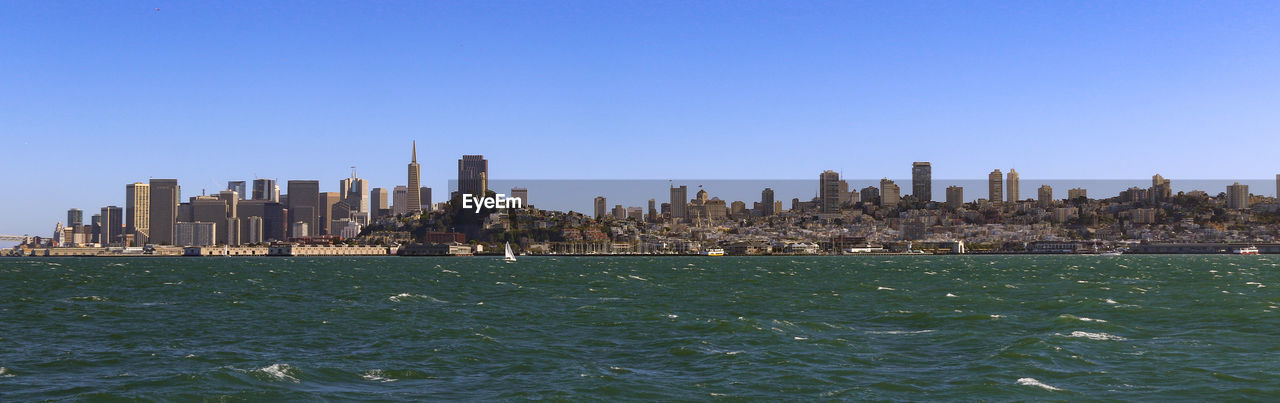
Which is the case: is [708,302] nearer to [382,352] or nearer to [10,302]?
[382,352]

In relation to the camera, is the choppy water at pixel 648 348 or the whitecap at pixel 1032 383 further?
the choppy water at pixel 648 348

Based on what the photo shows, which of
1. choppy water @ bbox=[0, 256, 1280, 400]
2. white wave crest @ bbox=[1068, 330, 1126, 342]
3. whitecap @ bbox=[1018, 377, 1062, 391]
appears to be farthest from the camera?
white wave crest @ bbox=[1068, 330, 1126, 342]

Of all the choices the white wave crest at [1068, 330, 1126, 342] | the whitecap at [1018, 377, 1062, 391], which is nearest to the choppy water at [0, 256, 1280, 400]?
the whitecap at [1018, 377, 1062, 391]

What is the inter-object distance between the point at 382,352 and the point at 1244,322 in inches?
1453

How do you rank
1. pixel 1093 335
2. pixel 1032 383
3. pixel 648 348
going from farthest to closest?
pixel 1093 335 < pixel 648 348 < pixel 1032 383

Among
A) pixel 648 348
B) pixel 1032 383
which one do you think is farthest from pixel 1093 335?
pixel 648 348

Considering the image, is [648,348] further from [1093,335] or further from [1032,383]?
[1093,335]

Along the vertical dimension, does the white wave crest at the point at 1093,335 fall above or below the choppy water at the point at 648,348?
above

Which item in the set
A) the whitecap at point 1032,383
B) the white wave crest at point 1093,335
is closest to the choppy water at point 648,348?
the whitecap at point 1032,383

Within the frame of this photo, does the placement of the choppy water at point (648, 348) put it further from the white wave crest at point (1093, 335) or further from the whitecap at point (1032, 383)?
the white wave crest at point (1093, 335)

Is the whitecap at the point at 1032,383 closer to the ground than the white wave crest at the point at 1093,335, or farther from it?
closer to the ground

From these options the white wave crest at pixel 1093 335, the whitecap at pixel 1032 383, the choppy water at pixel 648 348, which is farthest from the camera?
the white wave crest at pixel 1093 335

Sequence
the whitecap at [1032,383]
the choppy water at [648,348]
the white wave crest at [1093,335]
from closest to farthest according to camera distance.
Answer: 1. the whitecap at [1032,383]
2. the choppy water at [648,348]
3. the white wave crest at [1093,335]

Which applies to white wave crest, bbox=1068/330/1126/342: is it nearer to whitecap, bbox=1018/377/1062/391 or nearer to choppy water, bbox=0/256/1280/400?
choppy water, bbox=0/256/1280/400
